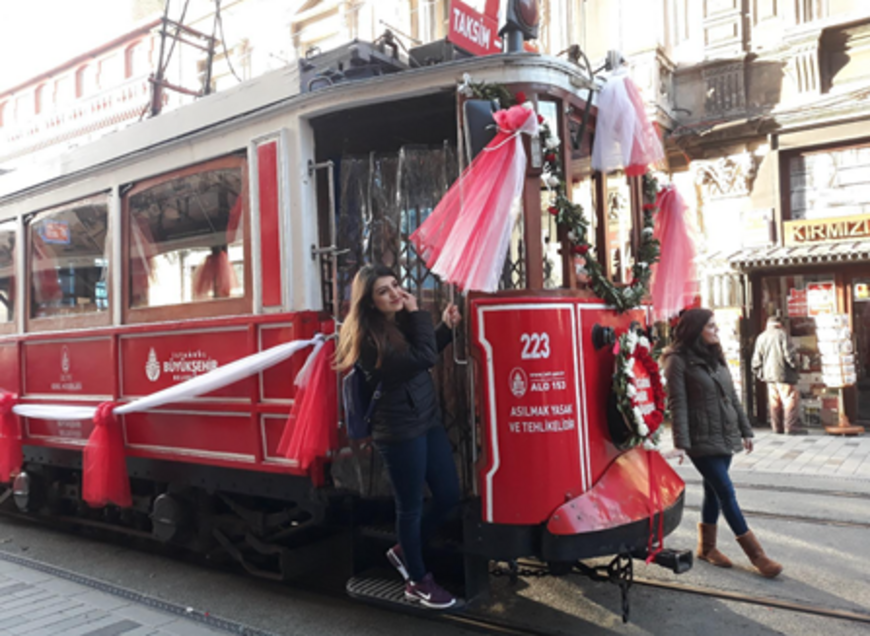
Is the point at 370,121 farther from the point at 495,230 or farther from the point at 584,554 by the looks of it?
the point at 584,554

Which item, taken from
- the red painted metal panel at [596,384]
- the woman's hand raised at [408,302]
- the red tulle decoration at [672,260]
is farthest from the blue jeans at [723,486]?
the woman's hand raised at [408,302]

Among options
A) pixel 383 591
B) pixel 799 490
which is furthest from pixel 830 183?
pixel 383 591

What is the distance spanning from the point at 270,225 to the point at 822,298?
9757mm

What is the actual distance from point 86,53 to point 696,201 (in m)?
15.9

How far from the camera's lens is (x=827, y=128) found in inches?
450

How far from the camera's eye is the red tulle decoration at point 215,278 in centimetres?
466

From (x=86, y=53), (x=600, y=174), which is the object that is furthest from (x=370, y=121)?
(x=86, y=53)

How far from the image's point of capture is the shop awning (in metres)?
10.5

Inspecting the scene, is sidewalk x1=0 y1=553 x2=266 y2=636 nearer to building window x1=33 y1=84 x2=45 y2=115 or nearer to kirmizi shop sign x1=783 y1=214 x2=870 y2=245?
kirmizi shop sign x1=783 y1=214 x2=870 y2=245

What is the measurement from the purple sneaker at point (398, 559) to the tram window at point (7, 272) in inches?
175

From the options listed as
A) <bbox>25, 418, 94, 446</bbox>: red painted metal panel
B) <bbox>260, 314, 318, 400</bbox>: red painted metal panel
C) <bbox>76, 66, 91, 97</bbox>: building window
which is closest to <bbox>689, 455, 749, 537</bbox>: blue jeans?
<bbox>260, 314, 318, 400</bbox>: red painted metal panel

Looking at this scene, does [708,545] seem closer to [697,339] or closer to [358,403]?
[697,339]

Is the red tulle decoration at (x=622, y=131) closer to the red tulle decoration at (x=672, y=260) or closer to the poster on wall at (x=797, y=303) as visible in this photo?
the red tulle decoration at (x=672, y=260)

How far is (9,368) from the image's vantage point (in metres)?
6.45
